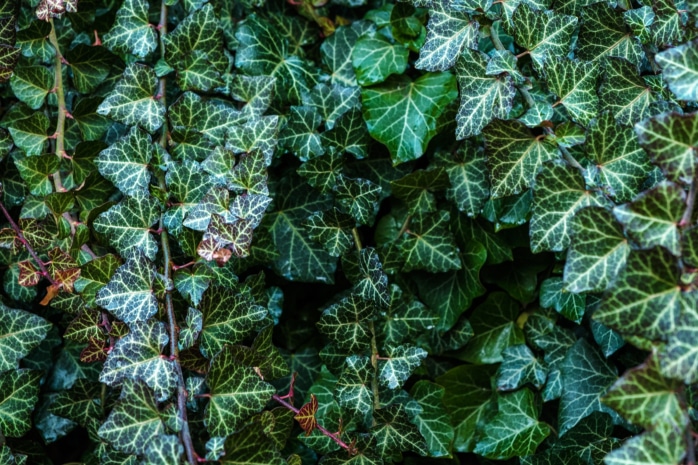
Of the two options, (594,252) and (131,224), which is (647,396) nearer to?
(594,252)

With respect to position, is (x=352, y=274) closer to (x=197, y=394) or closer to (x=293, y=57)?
(x=197, y=394)

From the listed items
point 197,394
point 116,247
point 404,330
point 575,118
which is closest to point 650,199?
point 575,118

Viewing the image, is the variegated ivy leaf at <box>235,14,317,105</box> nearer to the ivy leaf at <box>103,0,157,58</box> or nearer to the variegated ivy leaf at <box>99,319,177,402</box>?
the ivy leaf at <box>103,0,157,58</box>

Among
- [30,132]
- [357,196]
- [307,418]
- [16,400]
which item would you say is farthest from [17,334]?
[357,196]

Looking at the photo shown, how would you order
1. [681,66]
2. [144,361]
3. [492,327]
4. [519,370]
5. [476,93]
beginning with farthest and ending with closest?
1. [492,327]
2. [519,370]
3. [476,93]
4. [144,361]
5. [681,66]

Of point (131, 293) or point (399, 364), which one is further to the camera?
point (399, 364)

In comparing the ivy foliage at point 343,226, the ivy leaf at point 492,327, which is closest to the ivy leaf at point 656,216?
the ivy foliage at point 343,226
